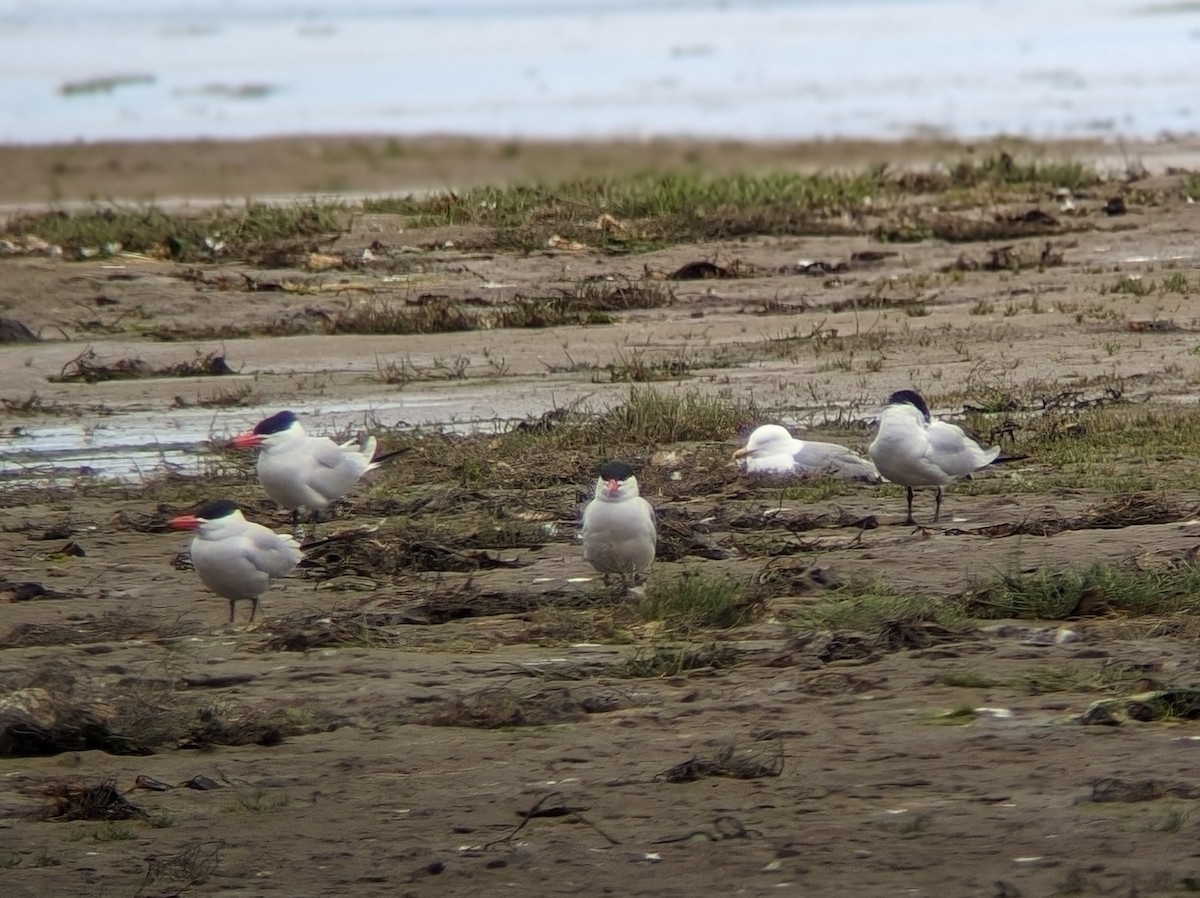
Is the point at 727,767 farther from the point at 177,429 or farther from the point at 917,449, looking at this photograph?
the point at 177,429

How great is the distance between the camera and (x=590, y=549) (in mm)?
7668

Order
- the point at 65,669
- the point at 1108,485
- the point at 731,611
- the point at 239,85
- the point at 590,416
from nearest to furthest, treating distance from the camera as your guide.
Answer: the point at 65,669 → the point at 731,611 → the point at 1108,485 → the point at 590,416 → the point at 239,85

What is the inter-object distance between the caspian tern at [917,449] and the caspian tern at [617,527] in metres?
1.46

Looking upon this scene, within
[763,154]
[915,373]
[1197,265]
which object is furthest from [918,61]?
[915,373]

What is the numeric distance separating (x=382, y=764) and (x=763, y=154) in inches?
1035

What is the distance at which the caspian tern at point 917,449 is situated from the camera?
8734mm

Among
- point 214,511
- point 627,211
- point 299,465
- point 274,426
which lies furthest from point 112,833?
point 627,211

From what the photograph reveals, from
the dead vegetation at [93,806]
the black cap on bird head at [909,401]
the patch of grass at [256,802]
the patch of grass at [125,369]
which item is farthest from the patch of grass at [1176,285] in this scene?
the dead vegetation at [93,806]

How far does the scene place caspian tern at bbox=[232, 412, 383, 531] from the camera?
8.94 metres

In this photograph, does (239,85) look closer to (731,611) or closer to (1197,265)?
(1197,265)

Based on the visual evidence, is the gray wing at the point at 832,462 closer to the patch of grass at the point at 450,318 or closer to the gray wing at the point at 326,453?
the gray wing at the point at 326,453

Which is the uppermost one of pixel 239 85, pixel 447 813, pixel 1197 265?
pixel 239 85

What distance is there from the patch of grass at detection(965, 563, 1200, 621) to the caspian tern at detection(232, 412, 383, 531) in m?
3.00

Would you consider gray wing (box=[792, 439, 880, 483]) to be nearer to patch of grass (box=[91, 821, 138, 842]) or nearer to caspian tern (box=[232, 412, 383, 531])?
caspian tern (box=[232, 412, 383, 531])
